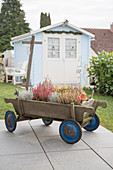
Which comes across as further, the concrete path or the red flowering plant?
the red flowering plant

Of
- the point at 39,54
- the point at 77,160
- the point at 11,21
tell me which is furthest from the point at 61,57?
the point at 11,21

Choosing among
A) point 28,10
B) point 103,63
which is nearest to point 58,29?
point 103,63

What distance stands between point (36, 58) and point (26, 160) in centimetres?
768

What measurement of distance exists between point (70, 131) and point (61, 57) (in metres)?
7.33

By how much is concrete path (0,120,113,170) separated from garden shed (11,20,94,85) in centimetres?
647

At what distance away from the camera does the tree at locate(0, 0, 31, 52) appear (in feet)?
75.8

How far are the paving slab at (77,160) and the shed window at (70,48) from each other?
304 inches

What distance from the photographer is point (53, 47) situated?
9984mm

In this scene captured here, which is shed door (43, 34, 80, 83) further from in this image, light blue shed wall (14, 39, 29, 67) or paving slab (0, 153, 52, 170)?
paving slab (0, 153, 52, 170)

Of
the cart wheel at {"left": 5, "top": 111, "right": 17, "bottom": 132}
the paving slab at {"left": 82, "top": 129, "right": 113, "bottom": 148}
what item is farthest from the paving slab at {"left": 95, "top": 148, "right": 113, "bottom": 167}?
the cart wheel at {"left": 5, "top": 111, "right": 17, "bottom": 132}

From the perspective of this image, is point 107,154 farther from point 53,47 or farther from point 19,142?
point 53,47

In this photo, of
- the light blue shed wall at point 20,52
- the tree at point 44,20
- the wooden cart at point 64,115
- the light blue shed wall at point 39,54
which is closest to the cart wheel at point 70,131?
the wooden cart at point 64,115

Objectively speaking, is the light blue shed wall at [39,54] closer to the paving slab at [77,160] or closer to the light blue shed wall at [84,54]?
the light blue shed wall at [84,54]

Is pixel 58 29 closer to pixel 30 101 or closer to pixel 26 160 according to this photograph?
pixel 30 101
